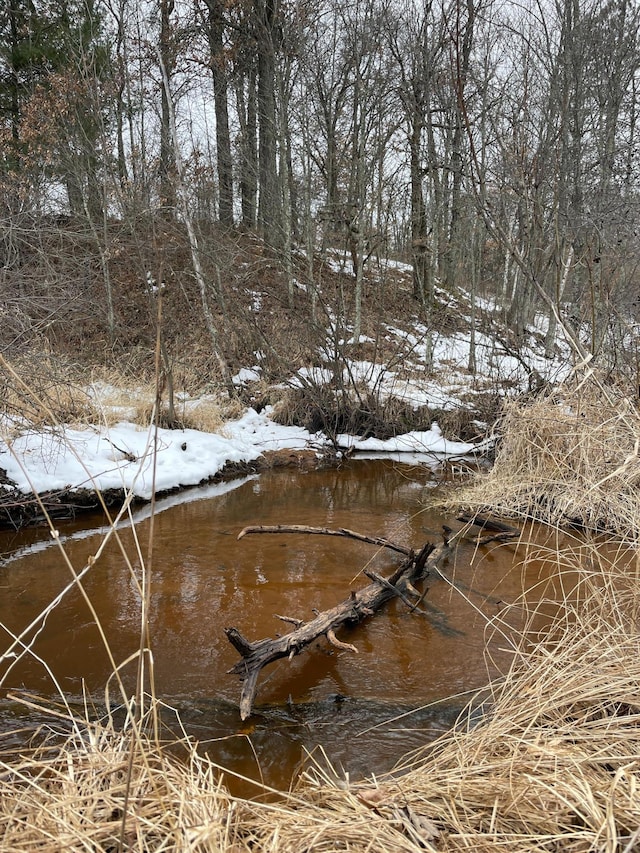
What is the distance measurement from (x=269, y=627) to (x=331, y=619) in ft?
2.02

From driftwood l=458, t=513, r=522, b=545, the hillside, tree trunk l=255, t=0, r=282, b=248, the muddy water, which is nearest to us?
the muddy water

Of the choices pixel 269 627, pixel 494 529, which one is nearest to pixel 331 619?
pixel 269 627

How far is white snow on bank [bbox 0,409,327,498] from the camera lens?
Result: 6.27 m

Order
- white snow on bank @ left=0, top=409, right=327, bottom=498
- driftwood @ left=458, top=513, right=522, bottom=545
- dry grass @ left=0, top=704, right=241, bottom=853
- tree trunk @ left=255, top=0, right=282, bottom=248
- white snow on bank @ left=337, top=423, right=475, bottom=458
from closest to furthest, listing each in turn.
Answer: dry grass @ left=0, top=704, right=241, bottom=853 < driftwood @ left=458, top=513, right=522, bottom=545 < white snow on bank @ left=0, top=409, right=327, bottom=498 < white snow on bank @ left=337, top=423, right=475, bottom=458 < tree trunk @ left=255, top=0, right=282, bottom=248

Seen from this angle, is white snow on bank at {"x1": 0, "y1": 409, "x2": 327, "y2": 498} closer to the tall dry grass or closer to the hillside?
the hillside

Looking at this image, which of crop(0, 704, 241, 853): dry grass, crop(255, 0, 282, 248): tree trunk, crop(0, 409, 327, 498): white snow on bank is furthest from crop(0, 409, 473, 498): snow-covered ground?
crop(255, 0, 282, 248): tree trunk

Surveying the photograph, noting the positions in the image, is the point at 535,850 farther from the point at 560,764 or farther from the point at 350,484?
the point at 350,484

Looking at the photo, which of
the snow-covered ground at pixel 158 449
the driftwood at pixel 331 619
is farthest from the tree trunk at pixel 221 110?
the driftwood at pixel 331 619

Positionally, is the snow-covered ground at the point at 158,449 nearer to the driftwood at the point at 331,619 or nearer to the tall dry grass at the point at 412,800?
the driftwood at the point at 331,619

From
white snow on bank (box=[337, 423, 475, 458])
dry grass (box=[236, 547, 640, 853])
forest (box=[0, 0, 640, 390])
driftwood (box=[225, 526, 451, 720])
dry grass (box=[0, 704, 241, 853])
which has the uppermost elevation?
forest (box=[0, 0, 640, 390])

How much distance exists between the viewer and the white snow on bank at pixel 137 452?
247 inches

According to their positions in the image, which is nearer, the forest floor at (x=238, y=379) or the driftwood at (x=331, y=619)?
the driftwood at (x=331, y=619)

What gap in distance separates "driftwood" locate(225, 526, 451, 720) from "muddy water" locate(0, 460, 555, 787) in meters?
0.14

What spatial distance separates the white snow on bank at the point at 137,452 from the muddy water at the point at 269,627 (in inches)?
22.0
